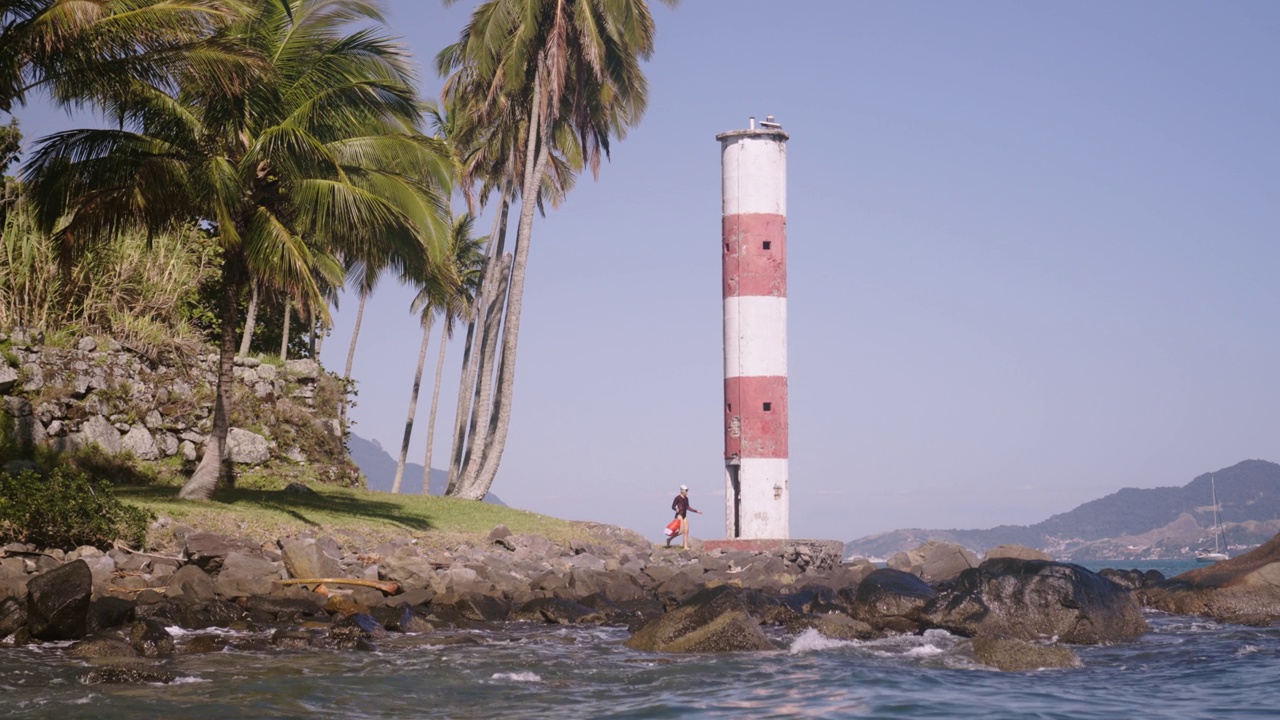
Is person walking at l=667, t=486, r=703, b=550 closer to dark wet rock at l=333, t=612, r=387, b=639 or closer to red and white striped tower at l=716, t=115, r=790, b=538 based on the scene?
red and white striped tower at l=716, t=115, r=790, b=538

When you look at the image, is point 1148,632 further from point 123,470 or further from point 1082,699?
point 123,470

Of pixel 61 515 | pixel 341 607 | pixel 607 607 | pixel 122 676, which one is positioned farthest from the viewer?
pixel 607 607

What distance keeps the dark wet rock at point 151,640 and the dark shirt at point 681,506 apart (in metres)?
17.4

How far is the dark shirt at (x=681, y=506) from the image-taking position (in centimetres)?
2938

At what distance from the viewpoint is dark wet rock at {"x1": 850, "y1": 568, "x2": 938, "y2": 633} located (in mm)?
16030

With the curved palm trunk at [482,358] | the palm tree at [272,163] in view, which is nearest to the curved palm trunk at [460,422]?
the curved palm trunk at [482,358]

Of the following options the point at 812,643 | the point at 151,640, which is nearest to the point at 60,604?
the point at 151,640

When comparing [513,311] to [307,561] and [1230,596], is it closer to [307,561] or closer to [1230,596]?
[307,561]

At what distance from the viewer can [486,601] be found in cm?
1730

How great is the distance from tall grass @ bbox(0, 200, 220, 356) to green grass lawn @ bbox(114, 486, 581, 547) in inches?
180

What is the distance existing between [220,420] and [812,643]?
12.3 meters

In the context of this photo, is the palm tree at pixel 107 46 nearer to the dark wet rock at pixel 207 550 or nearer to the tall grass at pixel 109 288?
the tall grass at pixel 109 288

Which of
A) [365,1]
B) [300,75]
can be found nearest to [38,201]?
[300,75]

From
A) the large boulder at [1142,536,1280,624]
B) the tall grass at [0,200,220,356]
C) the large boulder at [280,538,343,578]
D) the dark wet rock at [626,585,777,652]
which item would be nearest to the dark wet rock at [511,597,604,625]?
the dark wet rock at [626,585,777,652]
